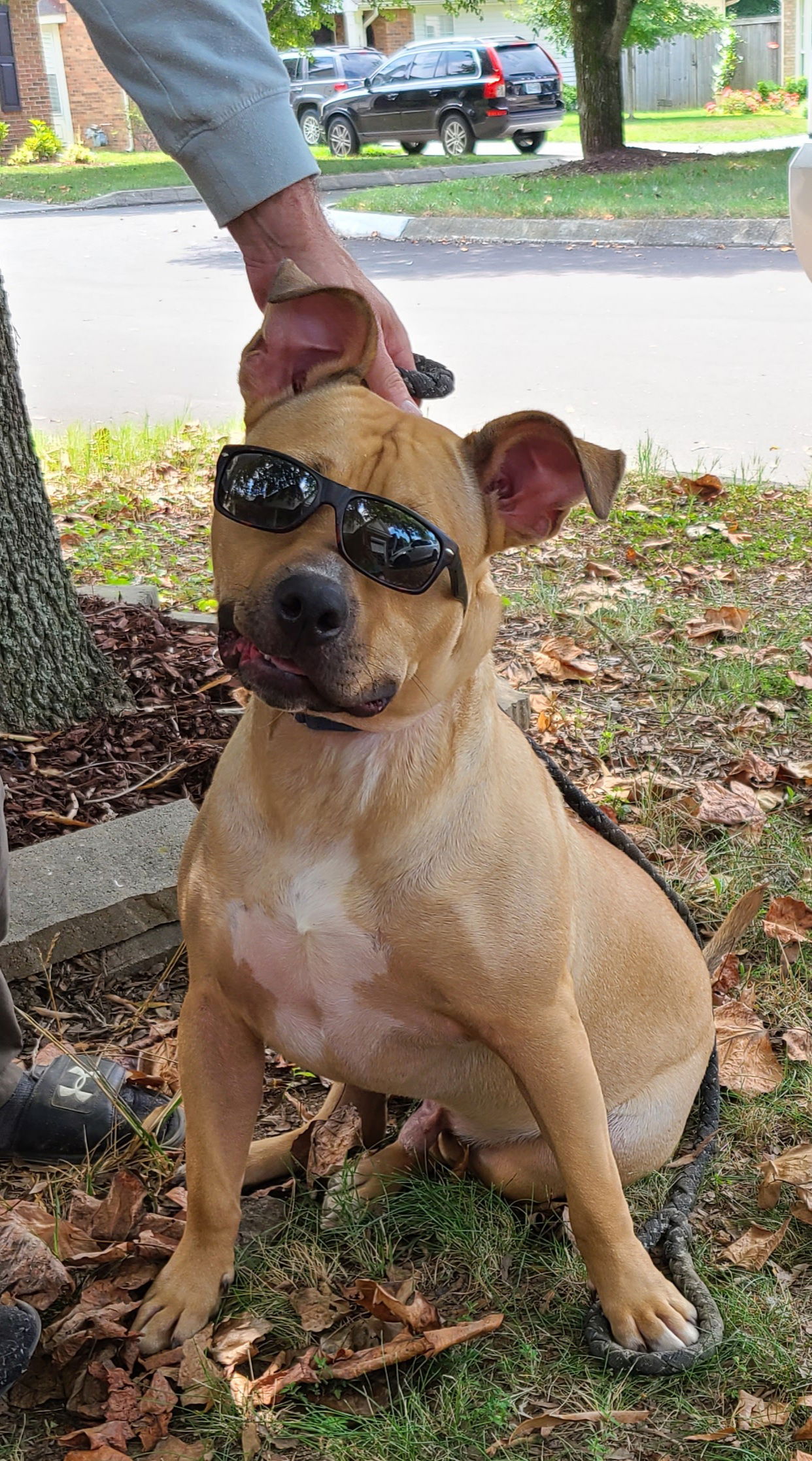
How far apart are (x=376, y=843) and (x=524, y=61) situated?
27245mm

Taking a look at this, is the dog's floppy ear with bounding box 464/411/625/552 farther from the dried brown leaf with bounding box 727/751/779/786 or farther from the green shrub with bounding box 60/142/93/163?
the green shrub with bounding box 60/142/93/163

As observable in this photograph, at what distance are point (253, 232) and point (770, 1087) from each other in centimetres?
196

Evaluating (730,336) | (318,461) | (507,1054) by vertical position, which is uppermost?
(318,461)

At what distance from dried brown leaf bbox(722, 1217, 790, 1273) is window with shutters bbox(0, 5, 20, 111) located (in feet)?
117

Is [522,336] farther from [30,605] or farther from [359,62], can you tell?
[359,62]

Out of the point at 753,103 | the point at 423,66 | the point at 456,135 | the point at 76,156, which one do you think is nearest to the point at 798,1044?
the point at 456,135

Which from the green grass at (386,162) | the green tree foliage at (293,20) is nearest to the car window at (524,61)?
the green grass at (386,162)

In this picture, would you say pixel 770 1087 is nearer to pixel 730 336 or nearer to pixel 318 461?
pixel 318 461

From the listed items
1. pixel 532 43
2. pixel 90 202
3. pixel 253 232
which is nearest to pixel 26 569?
pixel 253 232

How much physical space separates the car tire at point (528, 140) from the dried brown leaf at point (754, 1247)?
27695 millimetres

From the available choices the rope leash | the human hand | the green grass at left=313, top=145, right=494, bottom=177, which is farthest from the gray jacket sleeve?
the green grass at left=313, top=145, right=494, bottom=177

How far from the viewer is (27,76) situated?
32688 millimetres

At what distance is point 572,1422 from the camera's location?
196cm

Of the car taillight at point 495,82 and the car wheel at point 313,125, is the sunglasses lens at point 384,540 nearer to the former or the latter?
the car taillight at point 495,82
